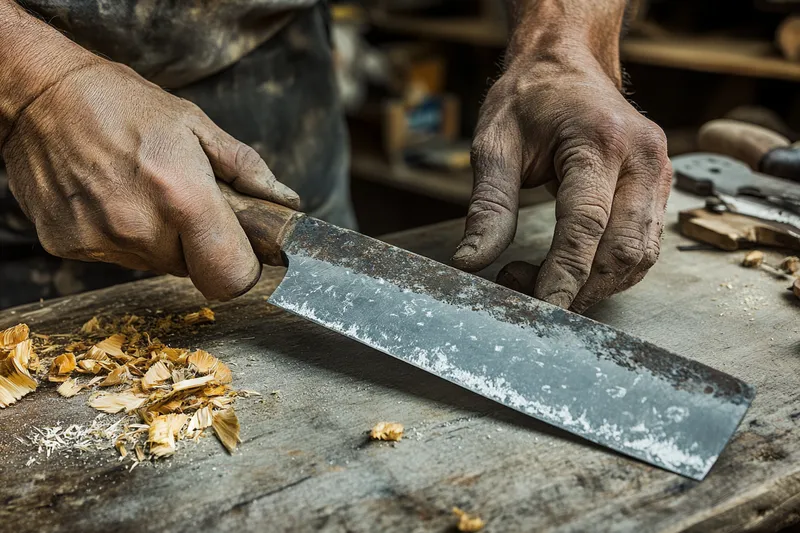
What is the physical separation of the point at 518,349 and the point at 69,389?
0.70m

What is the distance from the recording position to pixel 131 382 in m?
1.19

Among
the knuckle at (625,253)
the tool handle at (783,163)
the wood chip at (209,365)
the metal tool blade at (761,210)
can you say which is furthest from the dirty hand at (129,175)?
the tool handle at (783,163)

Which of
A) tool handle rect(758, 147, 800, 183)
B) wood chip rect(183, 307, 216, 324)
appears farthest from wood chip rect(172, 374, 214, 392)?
tool handle rect(758, 147, 800, 183)

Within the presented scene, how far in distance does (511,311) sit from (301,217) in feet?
1.31

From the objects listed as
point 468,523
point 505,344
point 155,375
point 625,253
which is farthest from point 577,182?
point 155,375

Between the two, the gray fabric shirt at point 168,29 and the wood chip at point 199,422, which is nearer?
the wood chip at point 199,422

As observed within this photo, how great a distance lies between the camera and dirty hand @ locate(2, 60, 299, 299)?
1198mm

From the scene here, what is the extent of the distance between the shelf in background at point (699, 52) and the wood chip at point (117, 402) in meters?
3.04

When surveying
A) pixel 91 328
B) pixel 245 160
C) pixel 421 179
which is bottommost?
pixel 421 179

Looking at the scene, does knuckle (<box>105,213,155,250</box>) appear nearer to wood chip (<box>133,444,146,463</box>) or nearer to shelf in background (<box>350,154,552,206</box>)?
wood chip (<box>133,444,146,463</box>)

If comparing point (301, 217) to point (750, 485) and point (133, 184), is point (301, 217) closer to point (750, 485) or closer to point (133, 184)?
point (133, 184)

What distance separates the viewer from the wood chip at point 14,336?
1252 mm

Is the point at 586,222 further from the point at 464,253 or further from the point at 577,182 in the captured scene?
the point at 464,253

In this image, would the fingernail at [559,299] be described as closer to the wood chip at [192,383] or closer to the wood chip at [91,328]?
the wood chip at [192,383]
